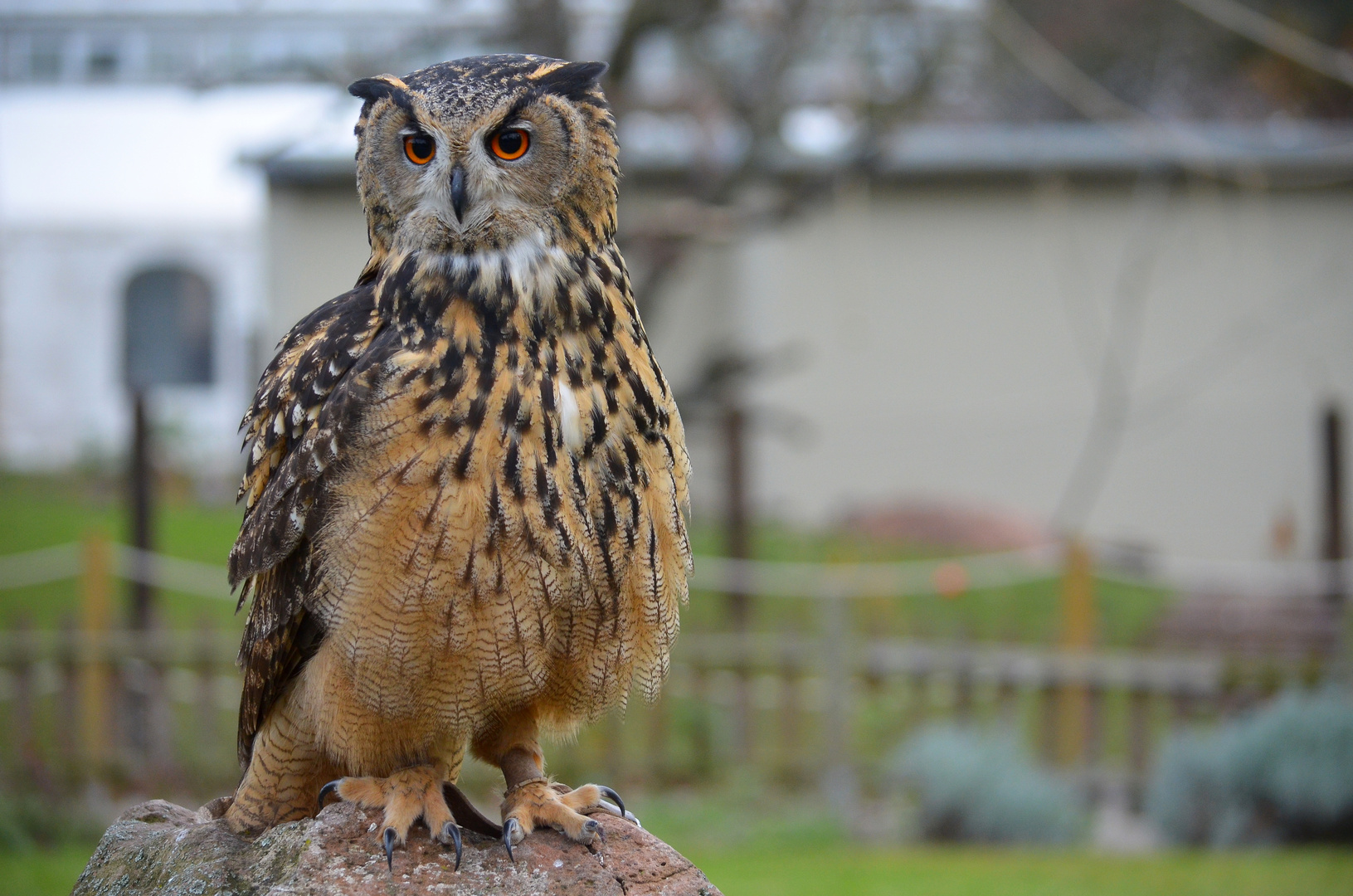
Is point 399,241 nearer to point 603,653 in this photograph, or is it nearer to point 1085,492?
point 603,653

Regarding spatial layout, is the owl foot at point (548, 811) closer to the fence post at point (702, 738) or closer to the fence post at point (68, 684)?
the fence post at point (702, 738)

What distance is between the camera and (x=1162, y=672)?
6.72 meters

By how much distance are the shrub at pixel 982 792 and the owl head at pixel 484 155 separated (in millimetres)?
4790

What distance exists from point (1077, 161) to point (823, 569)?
16.4 ft

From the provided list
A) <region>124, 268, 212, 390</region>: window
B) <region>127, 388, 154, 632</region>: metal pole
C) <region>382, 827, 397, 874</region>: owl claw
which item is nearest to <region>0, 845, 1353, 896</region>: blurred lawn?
<region>127, 388, 154, 632</region>: metal pole

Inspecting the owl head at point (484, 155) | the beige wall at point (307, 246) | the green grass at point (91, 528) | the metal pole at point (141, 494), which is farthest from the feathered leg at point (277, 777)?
the beige wall at point (307, 246)

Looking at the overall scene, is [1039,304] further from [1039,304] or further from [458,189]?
[458,189]

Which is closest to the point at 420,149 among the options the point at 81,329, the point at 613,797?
the point at 613,797

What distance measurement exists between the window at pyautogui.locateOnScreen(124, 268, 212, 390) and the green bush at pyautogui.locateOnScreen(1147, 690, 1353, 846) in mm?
13335

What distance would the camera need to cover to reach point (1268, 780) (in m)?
6.11

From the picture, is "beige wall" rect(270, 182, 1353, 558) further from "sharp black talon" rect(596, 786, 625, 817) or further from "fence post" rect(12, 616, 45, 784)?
"sharp black talon" rect(596, 786, 625, 817)

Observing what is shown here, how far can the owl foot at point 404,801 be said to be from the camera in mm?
2035

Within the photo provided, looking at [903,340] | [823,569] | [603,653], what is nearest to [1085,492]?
[903,340]

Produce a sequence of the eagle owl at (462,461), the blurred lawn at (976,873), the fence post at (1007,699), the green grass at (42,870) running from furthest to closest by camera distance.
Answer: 1. the fence post at (1007,699)
2. the blurred lawn at (976,873)
3. the green grass at (42,870)
4. the eagle owl at (462,461)
